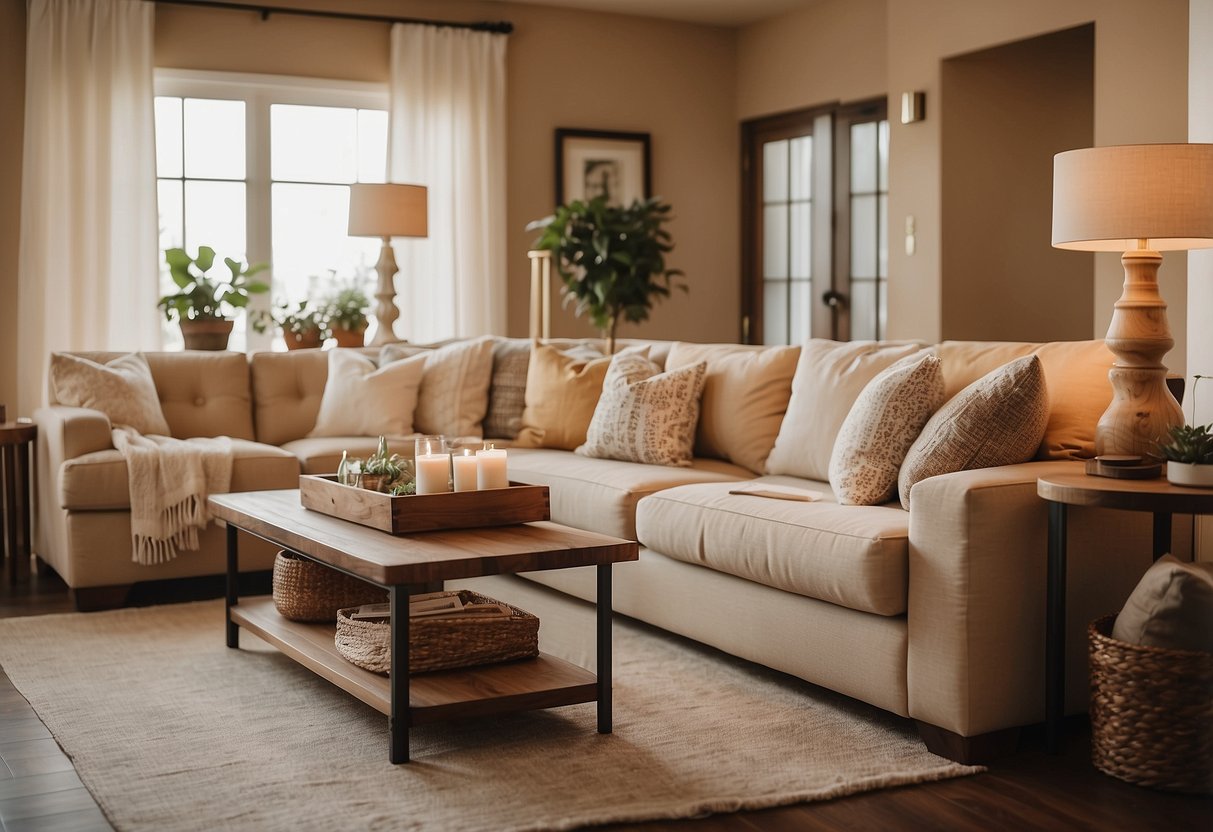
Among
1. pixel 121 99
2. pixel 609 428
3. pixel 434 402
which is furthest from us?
pixel 121 99

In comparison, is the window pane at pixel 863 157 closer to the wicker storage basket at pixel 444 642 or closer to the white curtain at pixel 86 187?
the white curtain at pixel 86 187

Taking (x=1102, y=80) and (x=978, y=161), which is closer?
(x=1102, y=80)

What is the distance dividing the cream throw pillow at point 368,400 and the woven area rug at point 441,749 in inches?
60.9

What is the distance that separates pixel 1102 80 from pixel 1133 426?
9.52 ft

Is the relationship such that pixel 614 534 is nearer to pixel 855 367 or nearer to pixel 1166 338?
pixel 855 367

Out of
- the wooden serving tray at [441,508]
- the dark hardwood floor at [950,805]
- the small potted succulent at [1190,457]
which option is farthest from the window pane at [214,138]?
the small potted succulent at [1190,457]

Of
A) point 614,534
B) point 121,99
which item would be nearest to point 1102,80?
point 614,534

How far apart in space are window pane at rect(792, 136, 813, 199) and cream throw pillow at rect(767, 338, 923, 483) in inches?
139

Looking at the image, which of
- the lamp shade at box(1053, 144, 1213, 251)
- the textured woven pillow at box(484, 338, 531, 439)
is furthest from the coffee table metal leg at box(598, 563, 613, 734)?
the textured woven pillow at box(484, 338, 531, 439)

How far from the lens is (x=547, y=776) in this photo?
253cm

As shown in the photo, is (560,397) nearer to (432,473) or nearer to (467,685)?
(432,473)

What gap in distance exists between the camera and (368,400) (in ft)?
16.4

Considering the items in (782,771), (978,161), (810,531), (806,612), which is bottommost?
(782,771)

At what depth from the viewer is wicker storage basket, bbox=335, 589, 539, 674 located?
2.80m
